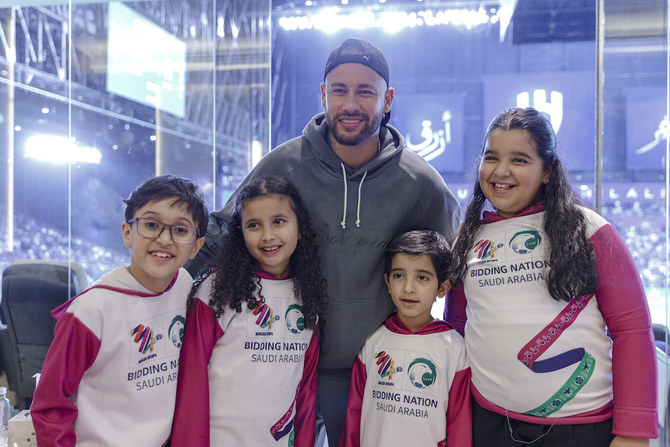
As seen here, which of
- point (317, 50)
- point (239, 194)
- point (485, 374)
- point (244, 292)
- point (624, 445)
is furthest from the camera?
point (317, 50)

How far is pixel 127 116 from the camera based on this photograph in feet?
9.68

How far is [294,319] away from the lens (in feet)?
4.87

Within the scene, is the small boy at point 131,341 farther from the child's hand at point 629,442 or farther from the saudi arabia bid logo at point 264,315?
the child's hand at point 629,442

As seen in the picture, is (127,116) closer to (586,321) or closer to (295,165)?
(295,165)

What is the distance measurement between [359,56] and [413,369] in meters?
0.95

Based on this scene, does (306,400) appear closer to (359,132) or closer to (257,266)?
(257,266)

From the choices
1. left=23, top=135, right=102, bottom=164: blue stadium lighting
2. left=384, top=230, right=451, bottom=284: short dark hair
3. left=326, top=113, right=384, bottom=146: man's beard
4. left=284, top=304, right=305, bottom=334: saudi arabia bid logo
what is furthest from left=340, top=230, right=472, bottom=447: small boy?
left=23, top=135, right=102, bottom=164: blue stadium lighting

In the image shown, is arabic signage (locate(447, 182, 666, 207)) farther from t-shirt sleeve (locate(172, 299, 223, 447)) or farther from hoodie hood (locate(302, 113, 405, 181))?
t-shirt sleeve (locate(172, 299, 223, 447))

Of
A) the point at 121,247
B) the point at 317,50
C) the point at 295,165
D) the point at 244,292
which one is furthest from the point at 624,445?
the point at 317,50

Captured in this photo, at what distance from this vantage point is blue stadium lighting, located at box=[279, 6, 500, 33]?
331cm

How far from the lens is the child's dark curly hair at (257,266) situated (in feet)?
4.72

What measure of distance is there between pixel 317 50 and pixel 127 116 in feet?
4.18

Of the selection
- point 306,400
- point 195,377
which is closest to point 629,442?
point 306,400

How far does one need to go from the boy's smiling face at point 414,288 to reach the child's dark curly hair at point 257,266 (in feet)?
0.71
